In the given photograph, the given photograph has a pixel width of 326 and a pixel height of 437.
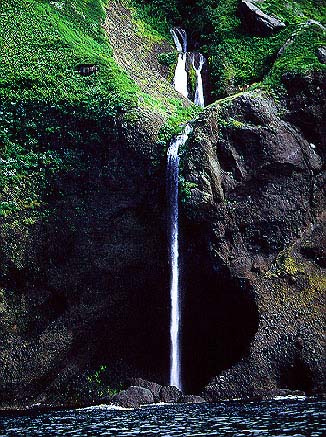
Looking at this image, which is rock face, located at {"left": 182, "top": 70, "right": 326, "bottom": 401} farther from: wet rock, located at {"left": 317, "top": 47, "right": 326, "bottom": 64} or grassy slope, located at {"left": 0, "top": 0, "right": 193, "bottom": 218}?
wet rock, located at {"left": 317, "top": 47, "right": 326, "bottom": 64}

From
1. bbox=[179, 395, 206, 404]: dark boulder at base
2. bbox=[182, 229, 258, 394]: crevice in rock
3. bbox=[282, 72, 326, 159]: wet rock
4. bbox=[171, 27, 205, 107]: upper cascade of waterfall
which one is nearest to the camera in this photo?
bbox=[179, 395, 206, 404]: dark boulder at base

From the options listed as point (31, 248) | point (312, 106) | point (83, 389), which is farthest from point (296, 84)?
point (83, 389)

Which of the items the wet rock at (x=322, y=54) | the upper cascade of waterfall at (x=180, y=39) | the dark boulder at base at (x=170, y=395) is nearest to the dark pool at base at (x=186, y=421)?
the dark boulder at base at (x=170, y=395)

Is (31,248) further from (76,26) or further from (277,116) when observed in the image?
(76,26)

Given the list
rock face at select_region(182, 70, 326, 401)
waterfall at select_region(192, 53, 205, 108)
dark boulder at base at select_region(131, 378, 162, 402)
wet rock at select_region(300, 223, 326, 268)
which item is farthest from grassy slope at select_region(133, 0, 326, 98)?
dark boulder at base at select_region(131, 378, 162, 402)

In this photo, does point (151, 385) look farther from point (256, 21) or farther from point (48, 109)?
point (256, 21)

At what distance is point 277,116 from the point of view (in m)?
23.7

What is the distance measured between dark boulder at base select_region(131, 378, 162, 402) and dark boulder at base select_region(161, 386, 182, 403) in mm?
188

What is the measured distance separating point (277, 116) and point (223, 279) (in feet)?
21.1

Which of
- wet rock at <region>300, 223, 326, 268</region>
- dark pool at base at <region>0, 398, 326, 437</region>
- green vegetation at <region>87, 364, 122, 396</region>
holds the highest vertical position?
wet rock at <region>300, 223, 326, 268</region>

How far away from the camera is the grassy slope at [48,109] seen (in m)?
23.1

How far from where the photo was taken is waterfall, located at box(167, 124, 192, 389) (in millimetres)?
22469

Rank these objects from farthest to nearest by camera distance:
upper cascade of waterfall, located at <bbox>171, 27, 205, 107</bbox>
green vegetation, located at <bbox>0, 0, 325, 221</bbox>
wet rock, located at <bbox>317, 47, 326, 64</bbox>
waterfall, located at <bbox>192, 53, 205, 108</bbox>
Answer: upper cascade of waterfall, located at <bbox>171, 27, 205, 107</bbox>
waterfall, located at <bbox>192, 53, 205, 108</bbox>
wet rock, located at <bbox>317, 47, 326, 64</bbox>
green vegetation, located at <bbox>0, 0, 325, 221</bbox>

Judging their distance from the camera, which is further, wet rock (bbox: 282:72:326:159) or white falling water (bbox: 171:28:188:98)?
white falling water (bbox: 171:28:188:98)
